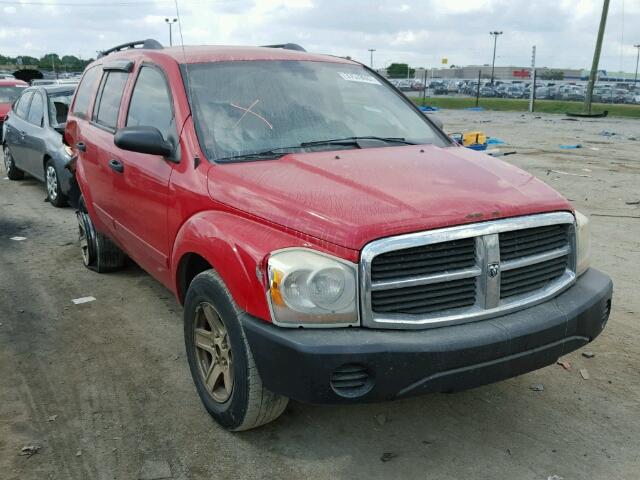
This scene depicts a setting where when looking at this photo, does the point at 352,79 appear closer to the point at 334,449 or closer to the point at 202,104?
the point at 202,104

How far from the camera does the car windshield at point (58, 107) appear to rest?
9.14 meters

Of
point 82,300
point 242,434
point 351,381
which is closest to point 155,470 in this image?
point 242,434

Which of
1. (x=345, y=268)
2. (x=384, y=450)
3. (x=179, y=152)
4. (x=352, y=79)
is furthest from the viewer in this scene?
(x=352, y=79)

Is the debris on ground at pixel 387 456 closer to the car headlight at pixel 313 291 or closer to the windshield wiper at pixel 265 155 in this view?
the car headlight at pixel 313 291

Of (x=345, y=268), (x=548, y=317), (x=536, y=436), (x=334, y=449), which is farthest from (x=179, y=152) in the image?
(x=536, y=436)

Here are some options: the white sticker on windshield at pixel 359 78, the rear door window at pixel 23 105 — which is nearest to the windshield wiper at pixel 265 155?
the white sticker on windshield at pixel 359 78

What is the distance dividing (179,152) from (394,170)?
1.24 metres

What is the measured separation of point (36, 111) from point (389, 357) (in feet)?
28.3

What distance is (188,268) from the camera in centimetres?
359

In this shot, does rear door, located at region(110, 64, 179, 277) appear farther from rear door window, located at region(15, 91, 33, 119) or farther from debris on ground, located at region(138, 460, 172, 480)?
rear door window, located at region(15, 91, 33, 119)

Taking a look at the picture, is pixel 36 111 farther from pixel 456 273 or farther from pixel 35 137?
pixel 456 273

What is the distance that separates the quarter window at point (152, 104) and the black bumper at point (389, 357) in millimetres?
1614

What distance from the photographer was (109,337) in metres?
4.53

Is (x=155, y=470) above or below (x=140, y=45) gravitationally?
below
